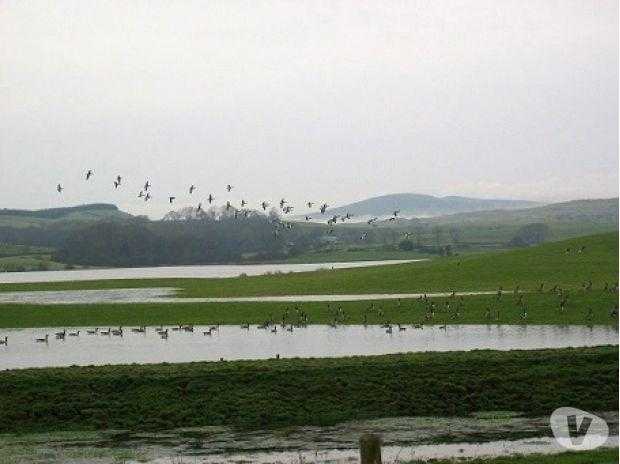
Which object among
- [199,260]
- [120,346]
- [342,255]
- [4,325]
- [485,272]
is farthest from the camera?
[199,260]

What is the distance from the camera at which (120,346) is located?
49.5m

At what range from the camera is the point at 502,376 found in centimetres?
3462

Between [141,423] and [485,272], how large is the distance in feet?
183

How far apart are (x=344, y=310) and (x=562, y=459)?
39558mm

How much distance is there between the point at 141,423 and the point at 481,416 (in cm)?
1069

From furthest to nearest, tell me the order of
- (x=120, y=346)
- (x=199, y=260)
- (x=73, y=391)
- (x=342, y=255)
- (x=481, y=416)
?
(x=199, y=260), (x=342, y=255), (x=120, y=346), (x=73, y=391), (x=481, y=416)

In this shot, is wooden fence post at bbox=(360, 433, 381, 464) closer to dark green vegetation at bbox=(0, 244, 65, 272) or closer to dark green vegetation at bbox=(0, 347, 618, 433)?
Result: dark green vegetation at bbox=(0, 347, 618, 433)

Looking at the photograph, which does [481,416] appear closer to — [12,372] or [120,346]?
[12,372]

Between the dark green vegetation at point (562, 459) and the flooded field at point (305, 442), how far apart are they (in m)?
1.38

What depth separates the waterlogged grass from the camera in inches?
3041

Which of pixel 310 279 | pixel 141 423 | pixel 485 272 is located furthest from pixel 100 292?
pixel 141 423

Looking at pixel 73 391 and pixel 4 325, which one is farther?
pixel 4 325

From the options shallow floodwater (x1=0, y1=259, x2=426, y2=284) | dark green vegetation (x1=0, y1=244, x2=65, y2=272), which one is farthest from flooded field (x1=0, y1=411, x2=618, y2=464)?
dark green vegetation (x1=0, y1=244, x2=65, y2=272)

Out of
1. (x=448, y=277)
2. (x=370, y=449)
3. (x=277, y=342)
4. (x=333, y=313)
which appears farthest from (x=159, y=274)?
(x=370, y=449)
